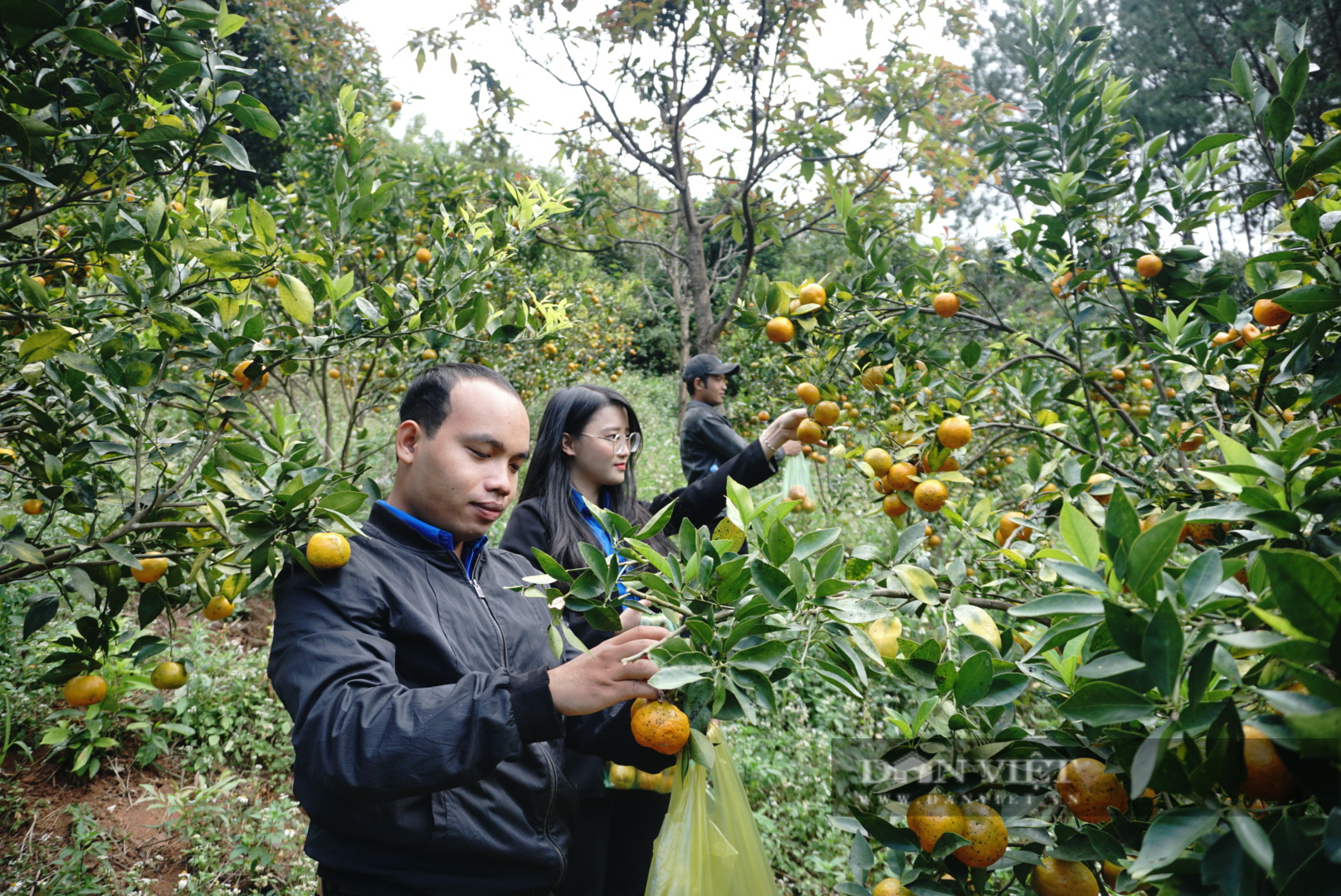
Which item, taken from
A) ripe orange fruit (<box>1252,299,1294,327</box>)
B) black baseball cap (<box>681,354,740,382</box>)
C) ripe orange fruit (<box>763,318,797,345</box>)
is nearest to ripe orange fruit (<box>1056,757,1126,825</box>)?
ripe orange fruit (<box>1252,299,1294,327</box>)

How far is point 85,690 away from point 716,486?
65.3 inches

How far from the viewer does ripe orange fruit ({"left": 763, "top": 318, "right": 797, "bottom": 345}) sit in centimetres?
161

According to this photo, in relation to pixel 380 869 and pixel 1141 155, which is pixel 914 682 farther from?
pixel 1141 155

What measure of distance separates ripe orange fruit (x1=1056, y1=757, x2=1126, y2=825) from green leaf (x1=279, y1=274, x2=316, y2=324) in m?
1.31

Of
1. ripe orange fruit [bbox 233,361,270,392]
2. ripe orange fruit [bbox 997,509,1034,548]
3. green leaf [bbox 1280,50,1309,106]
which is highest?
green leaf [bbox 1280,50,1309,106]

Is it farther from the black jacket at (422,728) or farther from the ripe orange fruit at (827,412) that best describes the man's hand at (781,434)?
the black jacket at (422,728)

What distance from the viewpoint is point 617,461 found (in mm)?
2025

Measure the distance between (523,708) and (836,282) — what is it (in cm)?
126

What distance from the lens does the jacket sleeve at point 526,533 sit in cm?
180

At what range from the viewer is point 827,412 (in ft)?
5.69

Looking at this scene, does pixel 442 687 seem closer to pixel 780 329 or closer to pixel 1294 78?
pixel 780 329

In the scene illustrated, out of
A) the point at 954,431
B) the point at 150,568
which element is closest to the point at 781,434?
the point at 954,431

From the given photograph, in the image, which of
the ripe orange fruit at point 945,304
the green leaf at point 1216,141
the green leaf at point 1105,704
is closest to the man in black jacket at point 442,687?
the green leaf at point 1105,704

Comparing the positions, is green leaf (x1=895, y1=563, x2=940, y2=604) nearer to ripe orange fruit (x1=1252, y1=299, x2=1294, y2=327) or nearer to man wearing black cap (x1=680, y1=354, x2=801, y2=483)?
ripe orange fruit (x1=1252, y1=299, x2=1294, y2=327)
